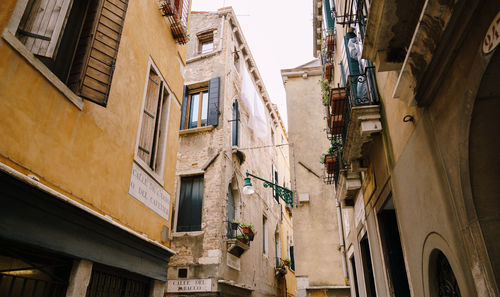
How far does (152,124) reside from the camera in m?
6.59

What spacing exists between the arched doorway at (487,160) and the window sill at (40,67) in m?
4.23

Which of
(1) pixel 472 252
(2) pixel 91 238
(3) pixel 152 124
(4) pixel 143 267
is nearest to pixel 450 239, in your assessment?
(1) pixel 472 252

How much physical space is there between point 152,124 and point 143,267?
8.86 ft

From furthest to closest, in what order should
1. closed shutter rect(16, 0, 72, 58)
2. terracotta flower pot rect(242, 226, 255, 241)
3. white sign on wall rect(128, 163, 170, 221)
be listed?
terracotta flower pot rect(242, 226, 255, 241), white sign on wall rect(128, 163, 170, 221), closed shutter rect(16, 0, 72, 58)

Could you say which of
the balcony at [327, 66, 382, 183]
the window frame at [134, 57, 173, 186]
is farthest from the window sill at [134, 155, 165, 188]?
the balcony at [327, 66, 382, 183]

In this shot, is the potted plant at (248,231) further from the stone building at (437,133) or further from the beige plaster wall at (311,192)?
the stone building at (437,133)

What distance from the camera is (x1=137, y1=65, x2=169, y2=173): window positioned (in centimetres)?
630

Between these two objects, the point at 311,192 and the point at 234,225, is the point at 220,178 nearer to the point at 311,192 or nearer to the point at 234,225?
the point at 234,225

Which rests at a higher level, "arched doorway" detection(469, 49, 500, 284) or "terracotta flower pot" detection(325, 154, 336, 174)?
"terracotta flower pot" detection(325, 154, 336, 174)

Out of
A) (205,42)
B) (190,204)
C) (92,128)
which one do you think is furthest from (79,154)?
(205,42)

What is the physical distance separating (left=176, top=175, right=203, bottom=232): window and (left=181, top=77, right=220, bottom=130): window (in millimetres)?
2358

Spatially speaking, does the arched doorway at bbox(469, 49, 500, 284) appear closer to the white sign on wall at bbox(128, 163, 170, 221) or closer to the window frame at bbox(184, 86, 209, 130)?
the white sign on wall at bbox(128, 163, 170, 221)

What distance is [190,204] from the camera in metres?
12.1

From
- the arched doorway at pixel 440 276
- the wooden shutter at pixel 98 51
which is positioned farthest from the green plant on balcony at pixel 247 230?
the arched doorway at pixel 440 276
